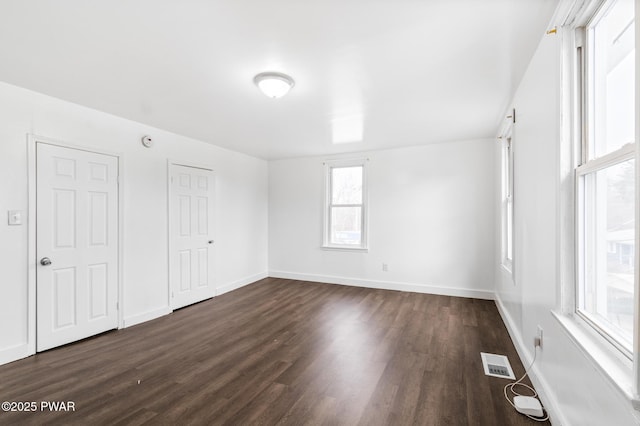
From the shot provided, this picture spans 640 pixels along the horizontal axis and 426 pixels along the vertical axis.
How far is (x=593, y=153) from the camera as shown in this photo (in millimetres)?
1481

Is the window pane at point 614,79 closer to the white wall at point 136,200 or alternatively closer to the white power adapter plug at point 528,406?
the white power adapter plug at point 528,406

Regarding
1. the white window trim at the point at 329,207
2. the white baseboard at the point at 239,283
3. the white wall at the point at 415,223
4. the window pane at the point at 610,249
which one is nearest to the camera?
the window pane at the point at 610,249

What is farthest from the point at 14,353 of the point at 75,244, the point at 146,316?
the point at 146,316

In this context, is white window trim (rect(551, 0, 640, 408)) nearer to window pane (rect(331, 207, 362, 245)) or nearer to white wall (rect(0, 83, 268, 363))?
window pane (rect(331, 207, 362, 245))

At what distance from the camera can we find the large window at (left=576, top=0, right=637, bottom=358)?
3.82 ft

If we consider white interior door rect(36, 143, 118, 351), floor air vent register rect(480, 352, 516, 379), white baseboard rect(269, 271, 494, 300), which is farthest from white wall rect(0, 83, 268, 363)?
floor air vent register rect(480, 352, 516, 379)

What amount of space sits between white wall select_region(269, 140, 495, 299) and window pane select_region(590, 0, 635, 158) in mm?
3258

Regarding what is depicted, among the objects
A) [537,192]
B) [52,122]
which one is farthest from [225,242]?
[537,192]

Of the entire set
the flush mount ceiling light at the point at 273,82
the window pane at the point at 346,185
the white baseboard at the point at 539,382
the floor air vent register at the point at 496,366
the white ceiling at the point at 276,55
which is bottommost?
the floor air vent register at the point at 496,366

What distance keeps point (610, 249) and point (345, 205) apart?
4.34 metres

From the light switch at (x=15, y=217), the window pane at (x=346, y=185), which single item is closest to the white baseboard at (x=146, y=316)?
the light switch at (x=15, y=217)

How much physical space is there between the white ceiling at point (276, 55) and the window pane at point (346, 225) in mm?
2255

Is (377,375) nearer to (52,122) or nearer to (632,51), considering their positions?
(632,51)

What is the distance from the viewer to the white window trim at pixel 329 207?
5.33 m
